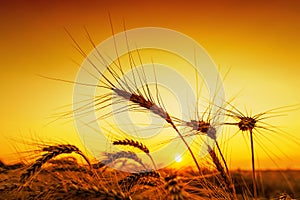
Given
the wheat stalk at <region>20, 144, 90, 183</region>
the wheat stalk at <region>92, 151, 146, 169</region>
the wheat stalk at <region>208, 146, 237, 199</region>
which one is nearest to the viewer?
the wheat stalk at <region>20, 144, 90, 183</region>

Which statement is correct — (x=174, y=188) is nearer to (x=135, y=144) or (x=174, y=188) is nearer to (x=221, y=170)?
(x=221, y=170)

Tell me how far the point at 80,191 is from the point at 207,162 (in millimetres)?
1246

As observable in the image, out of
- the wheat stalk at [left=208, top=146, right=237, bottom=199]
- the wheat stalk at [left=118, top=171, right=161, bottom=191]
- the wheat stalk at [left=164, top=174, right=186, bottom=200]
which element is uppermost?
the wheat stalk at [left=164, top=174, right=186, bottom=200]

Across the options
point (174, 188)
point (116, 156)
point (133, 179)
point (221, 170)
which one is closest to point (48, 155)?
point (133, 179)

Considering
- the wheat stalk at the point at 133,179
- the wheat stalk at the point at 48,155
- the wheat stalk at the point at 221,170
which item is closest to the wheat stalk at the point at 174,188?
the wheat stalk at the point at 133,179

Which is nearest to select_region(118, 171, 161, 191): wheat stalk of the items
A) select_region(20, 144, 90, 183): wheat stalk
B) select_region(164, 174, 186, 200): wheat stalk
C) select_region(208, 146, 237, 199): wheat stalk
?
select_region(20, 144, 90, 183): wheat stalk

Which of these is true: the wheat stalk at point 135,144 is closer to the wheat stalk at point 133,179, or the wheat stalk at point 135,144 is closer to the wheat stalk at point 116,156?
the wheat stalk at point 116,156

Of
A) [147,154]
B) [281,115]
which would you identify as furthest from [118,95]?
[281,115]

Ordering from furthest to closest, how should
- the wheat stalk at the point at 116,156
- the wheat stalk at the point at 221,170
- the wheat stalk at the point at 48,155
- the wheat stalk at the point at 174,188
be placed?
the wheat stalk at the point at 116,156 < the wheat stalk at the point at 221,170 < the wheat stalk at the point at 48,155 < the wheat stalk at the point at 174,188

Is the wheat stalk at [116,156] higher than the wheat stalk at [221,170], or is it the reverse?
the wheat stalk at [116,156]

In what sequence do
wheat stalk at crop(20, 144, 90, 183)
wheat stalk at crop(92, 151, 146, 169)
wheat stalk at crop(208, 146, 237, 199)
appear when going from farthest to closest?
1. wheat stalk at crop(92, 151, 146, 169)
2. wheat stalk at crop(208, 146, 237, 199)
3. wheat stalk at crop(20, 144, 90, 183)

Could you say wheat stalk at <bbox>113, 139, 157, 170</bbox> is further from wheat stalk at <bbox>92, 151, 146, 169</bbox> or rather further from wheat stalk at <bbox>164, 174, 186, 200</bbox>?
wheat stalk at <bbox>164, 174, 186, 200</bbox>

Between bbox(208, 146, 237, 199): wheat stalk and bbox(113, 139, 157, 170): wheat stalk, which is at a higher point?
bbox(113, 139, 157, 170): wheat stalk

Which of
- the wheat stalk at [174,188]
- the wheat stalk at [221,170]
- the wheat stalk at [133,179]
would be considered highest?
the wheat stalk at [174,188]
